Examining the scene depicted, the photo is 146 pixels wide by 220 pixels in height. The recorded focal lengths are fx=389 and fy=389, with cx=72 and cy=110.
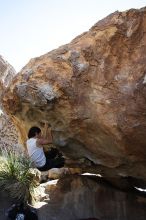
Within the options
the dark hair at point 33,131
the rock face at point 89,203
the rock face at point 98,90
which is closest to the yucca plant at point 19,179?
the rock face at point 89,203

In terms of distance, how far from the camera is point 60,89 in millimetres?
6645

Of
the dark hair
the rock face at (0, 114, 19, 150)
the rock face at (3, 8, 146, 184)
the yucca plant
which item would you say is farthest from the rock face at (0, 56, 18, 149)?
the rock face at (3, 8, 146, 184)

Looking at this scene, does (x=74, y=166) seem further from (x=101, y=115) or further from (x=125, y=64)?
(x=125, y=64)

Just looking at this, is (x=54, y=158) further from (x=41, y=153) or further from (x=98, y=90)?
(x=98, y=90)

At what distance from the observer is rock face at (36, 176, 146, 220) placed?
7902 mm

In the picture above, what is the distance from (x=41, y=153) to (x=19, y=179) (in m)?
0.77

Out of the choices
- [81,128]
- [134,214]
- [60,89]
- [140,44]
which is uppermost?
[140,44]

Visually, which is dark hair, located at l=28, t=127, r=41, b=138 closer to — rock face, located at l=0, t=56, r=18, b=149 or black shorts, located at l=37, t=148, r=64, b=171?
black shorts, located at l=37, t=148, r=64, b=171

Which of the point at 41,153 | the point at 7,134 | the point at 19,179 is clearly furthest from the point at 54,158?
the point at 7,134

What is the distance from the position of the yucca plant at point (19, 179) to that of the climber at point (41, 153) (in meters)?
0.28

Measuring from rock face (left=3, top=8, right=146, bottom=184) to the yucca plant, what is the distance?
5.51 feet

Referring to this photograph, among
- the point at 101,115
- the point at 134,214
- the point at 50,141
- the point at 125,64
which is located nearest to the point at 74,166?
the point at 50,141

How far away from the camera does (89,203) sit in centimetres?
809

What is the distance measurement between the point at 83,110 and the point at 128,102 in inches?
33.3
